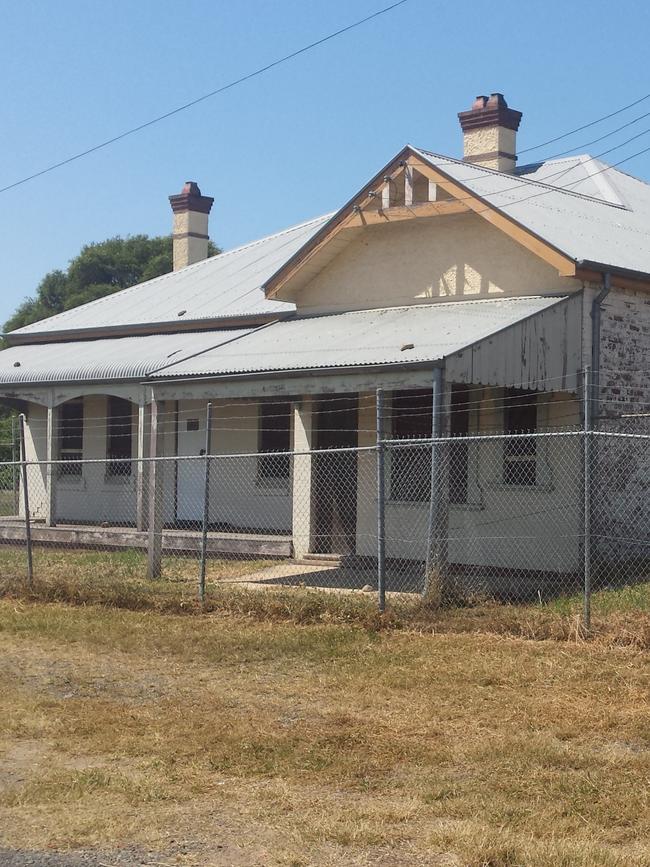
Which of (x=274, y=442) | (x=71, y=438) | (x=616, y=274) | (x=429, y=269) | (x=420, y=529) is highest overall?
(x=429, y=269)

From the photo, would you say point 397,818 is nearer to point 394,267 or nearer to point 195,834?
point 195,834

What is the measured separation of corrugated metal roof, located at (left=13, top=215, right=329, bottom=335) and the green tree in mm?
Result: 34225

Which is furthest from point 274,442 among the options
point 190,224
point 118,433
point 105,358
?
point 190,224

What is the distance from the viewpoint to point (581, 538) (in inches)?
581

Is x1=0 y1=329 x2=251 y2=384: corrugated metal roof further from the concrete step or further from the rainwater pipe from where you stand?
the rainwater pipe

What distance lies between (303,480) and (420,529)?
1944 mm

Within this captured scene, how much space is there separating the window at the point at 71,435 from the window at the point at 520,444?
31.9ft

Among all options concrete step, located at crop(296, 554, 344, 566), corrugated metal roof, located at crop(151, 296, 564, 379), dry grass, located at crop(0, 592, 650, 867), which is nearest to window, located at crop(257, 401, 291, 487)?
corrugated metal roof, located at crop(151, 296, 564, 379)

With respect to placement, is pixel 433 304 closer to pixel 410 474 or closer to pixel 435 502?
pixel 410 474

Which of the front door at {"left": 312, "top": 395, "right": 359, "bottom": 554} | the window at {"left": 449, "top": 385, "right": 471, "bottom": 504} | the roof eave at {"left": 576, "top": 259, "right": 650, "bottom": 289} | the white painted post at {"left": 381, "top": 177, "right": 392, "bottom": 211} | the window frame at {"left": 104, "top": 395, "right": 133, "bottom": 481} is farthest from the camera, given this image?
the window frame at {"left": 104, "top": 395, "right": 133, "bottom": 481}

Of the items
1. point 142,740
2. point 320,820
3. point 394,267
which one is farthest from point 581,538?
point 320,820

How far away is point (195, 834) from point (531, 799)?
1650mm

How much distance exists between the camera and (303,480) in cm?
1723

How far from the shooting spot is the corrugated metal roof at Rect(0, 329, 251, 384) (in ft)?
64.8
